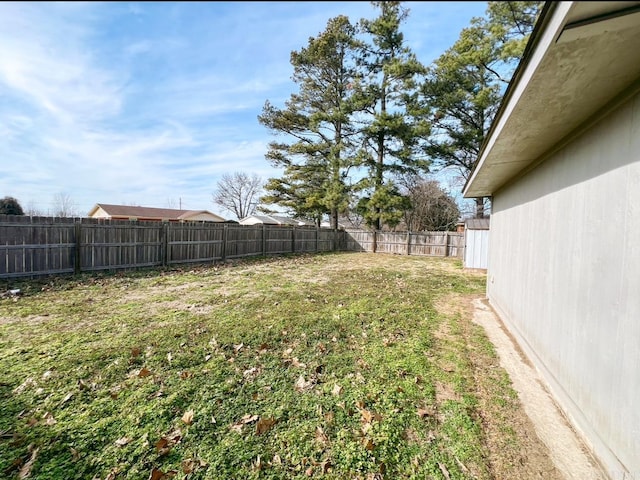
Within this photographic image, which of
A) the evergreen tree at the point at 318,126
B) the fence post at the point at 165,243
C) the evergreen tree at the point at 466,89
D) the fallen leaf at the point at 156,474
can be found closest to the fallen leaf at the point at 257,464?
the fallen leaf at the point at 156,474

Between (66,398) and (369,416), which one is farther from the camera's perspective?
(66,398)

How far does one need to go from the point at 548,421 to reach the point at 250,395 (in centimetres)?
244

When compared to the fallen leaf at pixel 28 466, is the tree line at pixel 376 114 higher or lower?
higher

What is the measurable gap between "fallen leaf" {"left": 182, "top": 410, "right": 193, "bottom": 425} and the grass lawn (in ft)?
0.03

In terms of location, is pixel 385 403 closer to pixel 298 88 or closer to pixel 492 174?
pixel 492 174

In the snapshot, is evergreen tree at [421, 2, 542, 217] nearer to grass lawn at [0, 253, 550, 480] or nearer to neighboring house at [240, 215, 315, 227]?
grass lawn at [0, 253, 550, 480]

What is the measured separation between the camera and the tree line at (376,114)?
14.9 metres

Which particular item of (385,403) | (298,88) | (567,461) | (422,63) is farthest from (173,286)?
(422,63)

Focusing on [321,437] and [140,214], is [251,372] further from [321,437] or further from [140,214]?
[140,214]

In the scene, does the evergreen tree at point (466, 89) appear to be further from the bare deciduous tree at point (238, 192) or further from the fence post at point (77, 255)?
the bare deciduous tree at point (238, 192)

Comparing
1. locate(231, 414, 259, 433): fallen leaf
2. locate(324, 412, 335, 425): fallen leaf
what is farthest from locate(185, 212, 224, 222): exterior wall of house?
locate(324, 412, 335, 425): fallen leaf

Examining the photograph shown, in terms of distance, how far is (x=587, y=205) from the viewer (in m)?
2.23

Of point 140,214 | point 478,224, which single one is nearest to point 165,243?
point 478,224

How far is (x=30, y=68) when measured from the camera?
246 cm
